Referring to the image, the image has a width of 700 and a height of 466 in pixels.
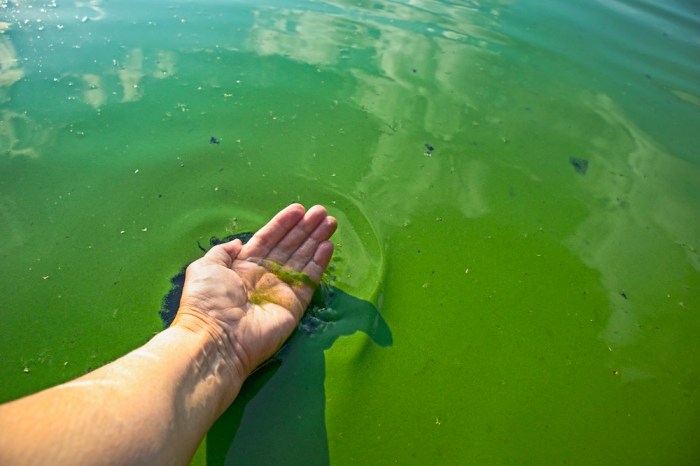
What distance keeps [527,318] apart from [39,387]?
68.4 inches

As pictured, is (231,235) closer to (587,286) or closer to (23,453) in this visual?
(23,453)

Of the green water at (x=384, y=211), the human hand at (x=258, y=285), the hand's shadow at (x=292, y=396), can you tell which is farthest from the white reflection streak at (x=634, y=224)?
the human hand at (x=258, y=285)

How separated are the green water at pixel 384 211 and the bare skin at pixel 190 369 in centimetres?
13

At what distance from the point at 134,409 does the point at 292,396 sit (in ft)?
1.60

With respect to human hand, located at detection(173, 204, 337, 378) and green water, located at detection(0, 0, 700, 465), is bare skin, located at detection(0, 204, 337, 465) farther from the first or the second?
green water, located at detection(0, 0, 700, 465)

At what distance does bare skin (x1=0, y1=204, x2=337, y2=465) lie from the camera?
3.23 ft

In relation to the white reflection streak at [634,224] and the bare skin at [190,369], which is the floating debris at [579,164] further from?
the bare skin at [190,369]

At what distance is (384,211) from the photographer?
6.56 ft

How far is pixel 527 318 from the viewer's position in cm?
170

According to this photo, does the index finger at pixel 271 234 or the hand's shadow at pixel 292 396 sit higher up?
the index finger at pixel 271 234

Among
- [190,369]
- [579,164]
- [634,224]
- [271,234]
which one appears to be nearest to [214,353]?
[190,369]

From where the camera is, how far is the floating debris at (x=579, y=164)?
7.80 feet

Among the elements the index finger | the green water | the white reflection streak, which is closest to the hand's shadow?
the green water

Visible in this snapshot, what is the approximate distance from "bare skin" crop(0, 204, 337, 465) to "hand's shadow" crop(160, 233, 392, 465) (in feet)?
0.17
